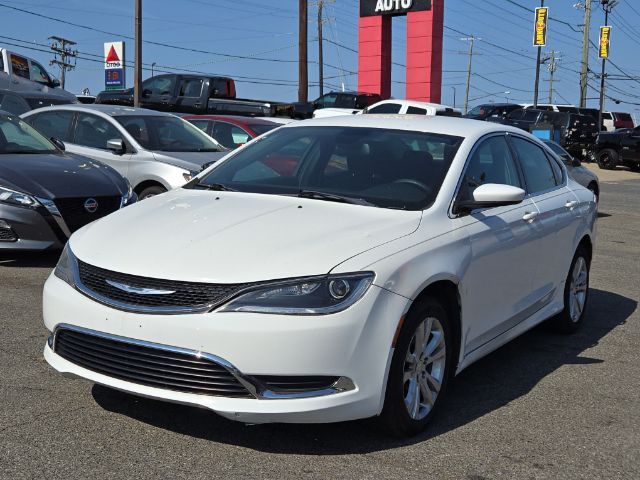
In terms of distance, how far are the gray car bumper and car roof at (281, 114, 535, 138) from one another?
10.7 ft

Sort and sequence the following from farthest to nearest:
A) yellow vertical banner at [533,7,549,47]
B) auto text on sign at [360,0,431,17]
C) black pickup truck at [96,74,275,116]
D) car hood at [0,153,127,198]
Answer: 1. yellow vertical banner at [533,7,549,47]
2. auto text on sign at [360,0,431,17]
3. black pickup truck at [96,74,275,116]
4. car hood at [0,153,127,198]

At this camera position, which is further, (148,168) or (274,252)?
(148,168)

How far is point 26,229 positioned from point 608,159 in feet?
85.3

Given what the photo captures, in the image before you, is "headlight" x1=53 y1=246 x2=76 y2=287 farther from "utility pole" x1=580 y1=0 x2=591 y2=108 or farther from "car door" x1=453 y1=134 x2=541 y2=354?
"utility pole" x1=580 y1=0 x2=591 y2=108

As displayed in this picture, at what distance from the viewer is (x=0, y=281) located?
24.5ft

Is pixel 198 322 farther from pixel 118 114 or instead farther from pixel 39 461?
pixel 118 114

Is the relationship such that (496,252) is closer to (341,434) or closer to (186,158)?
(341,434)

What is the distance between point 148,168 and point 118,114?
1242 millimetres

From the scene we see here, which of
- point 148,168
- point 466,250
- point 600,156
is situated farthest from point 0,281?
point 600,156

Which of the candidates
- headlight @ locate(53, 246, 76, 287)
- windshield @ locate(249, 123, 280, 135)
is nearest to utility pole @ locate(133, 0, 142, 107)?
windshield @ locate(249, 123, 280, 135)

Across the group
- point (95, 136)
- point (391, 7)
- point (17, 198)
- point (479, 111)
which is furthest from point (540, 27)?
point (17, 198)

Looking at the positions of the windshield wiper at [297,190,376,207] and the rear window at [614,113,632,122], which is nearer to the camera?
the windshield wiper at [297,190,376,207]

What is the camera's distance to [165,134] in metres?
11.4

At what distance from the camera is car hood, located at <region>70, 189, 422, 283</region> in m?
3.81
